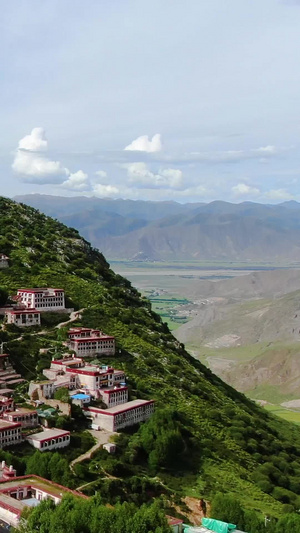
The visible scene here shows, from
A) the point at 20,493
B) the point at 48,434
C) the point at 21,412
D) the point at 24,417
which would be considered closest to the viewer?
the point at 20,493

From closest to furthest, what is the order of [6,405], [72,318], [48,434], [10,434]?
[10,434] < [48,434] < [6,405] < [72,318]

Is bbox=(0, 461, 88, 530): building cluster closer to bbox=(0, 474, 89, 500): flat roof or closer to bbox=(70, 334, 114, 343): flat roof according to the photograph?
bbox=(0, 474, 89, 500): flat roof

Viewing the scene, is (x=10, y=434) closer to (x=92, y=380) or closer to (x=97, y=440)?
(x=97, y=440)

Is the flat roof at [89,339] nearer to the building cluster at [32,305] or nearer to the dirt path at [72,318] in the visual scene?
the dirt path at [72,318]

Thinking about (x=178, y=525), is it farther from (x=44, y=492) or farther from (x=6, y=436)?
(x=6, y=436)

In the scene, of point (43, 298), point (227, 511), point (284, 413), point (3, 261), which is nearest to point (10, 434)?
point (227, 511)

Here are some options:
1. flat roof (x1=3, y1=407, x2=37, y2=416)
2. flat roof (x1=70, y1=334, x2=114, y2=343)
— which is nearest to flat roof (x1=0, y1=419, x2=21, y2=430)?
flat roof (x1=3, y1=407, x2=37, y2=416)

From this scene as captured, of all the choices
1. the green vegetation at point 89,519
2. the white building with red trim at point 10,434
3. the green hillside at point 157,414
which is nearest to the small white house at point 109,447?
the green hillside at point 157,414
